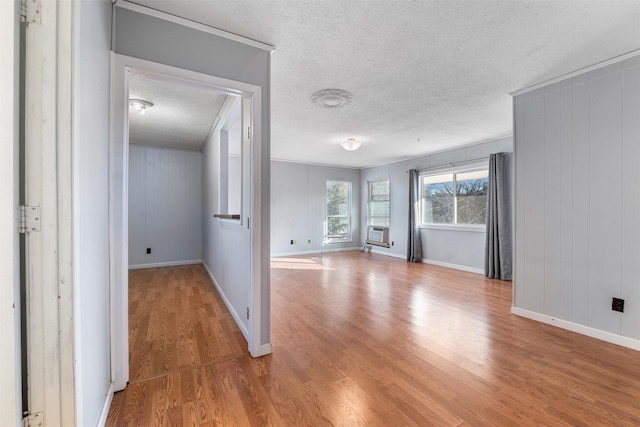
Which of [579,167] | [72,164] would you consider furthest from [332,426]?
[579,167]

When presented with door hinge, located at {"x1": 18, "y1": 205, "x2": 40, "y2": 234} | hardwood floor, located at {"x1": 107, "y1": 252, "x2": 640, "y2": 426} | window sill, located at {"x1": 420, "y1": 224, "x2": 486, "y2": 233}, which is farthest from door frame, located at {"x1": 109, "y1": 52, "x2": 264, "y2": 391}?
window sill, located at {"x1": 420, "y1": 224, "x2": 486, "y2": 233}

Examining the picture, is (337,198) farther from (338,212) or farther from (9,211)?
(9,211)

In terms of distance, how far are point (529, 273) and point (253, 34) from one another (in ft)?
10.9

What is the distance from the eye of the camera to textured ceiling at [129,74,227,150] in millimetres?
2789

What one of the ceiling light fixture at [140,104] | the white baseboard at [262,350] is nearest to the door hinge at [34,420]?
the white baseboard at [262,350]

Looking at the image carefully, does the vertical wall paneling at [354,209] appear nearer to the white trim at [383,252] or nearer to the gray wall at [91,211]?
the white trim at [383,252]

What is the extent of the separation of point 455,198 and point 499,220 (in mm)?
1079

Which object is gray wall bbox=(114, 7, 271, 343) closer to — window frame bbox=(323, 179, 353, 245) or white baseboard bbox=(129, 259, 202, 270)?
white baseboard bbox=(129, 259, 202, 270)

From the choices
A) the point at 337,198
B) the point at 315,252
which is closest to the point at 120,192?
the point at 315,252

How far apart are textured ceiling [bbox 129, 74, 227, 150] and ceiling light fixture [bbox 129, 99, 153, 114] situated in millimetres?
63

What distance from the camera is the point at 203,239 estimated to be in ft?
18.1

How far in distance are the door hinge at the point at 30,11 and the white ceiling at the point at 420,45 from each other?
92cm

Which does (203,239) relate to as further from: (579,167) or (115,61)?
(579,167)

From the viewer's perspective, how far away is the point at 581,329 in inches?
94.4
